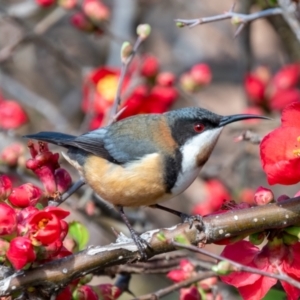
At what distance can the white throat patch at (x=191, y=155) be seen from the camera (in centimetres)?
214

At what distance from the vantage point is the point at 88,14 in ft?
10.7

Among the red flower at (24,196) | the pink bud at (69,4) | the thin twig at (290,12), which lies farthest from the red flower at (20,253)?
the pink bud at (69,4)

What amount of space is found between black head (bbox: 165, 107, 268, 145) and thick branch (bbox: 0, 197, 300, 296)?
2.07ft

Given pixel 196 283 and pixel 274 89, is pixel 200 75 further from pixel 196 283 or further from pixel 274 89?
pixel 196 283

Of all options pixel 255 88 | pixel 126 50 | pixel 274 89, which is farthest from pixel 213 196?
pixel 126 50

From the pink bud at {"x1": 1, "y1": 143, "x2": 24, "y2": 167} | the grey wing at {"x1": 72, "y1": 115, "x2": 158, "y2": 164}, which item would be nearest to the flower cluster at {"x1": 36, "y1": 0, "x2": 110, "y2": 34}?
the pink bud at {"x1": 1, "y1": 143, "x2": 24, "y2": 167}

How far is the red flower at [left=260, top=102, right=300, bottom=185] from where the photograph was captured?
4.79 feet

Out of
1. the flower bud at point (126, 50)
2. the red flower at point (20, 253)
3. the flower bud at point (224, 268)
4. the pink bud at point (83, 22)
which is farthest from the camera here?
the pink bud at point (83, 22)

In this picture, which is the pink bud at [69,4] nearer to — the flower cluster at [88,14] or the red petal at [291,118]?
the flower cluster at [88,14]

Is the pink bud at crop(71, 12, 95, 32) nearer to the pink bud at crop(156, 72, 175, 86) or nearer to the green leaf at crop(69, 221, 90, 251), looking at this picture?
the pink bud at crop(156, 72, 175, 86)

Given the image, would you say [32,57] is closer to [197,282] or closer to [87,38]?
[87,38]

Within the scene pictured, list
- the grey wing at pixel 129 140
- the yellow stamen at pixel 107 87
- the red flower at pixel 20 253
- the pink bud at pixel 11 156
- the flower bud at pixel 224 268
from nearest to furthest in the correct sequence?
the flower bud at pixel 224 268 → the red flower at pixel 20 253 → the grey wing at pixel 129 140 → the pink bud at pixel 11 156 → the yellow stamen at pixel 107 87

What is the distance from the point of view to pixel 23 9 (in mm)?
3949

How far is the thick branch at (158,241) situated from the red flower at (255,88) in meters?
1.83
